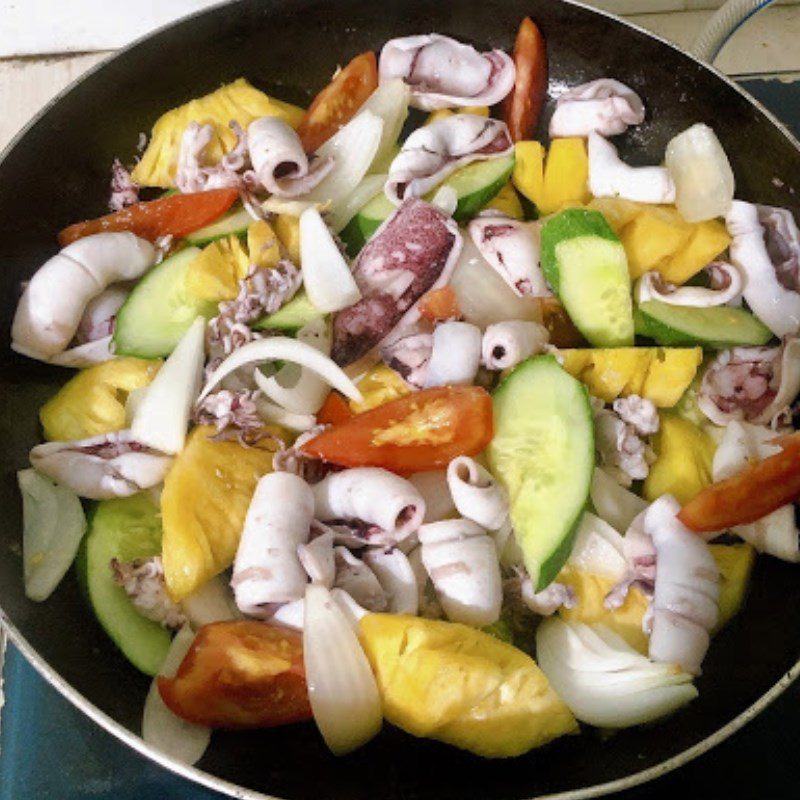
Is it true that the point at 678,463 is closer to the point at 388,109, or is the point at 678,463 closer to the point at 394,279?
the point at 394,279

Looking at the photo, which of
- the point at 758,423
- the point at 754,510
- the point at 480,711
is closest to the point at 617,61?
the point at 758,423

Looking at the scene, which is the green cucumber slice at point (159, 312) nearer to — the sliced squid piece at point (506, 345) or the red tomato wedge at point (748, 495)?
the sliced squid piece at point (506, 345)

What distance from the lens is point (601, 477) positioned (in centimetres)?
105

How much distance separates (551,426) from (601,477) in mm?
87

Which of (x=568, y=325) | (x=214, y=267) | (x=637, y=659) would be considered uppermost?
(x=214, y=267)

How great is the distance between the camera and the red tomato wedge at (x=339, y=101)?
1.27 meters

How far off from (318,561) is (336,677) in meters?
0.10

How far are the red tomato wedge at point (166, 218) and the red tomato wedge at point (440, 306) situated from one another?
0.26m

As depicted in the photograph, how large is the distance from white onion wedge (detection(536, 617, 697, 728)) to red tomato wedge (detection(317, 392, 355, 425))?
311mm

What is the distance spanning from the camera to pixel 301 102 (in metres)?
1.36

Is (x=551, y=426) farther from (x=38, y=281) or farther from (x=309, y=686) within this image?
(x=38, y=281)

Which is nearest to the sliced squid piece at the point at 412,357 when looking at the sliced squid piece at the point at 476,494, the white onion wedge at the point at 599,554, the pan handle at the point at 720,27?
the sliced squid piece at the point at 476,494

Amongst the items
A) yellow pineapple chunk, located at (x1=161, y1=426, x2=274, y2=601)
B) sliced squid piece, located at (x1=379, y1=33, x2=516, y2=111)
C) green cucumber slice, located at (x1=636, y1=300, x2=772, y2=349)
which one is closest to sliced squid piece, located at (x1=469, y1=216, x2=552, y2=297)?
green cucumber slice, located at (x1=636, y1=300, x2=772, y2=349)

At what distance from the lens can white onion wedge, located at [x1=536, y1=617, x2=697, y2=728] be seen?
0.92 metres
